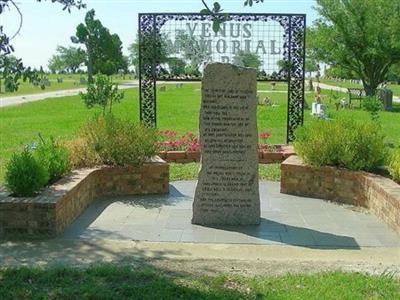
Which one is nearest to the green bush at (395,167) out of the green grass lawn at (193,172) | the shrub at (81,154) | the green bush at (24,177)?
the green grass lawn at (193,172)

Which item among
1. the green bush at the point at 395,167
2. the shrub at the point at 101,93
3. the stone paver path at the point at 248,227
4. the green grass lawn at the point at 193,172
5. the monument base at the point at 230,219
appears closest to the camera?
the stone paver path at the point at 248,227

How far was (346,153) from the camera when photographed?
8094mm

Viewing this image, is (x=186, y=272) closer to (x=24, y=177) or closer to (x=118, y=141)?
(x=24, y=177)

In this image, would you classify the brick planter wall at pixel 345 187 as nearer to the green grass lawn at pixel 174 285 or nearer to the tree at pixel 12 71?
the green grass lawn at pixel 174 285

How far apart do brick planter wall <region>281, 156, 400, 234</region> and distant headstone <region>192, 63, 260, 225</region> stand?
1.55 metres

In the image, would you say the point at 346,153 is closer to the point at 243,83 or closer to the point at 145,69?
the point at 243,83

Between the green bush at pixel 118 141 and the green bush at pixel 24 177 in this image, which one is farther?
the green bush at pixel 118 141

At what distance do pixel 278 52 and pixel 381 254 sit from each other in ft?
21.5

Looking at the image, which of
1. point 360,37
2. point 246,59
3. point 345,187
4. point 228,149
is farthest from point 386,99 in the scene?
point 228,149

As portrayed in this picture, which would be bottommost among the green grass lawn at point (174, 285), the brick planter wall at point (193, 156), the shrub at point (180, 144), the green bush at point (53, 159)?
the green grass lawn at point (174, 285)

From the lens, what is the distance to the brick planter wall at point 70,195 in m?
6.12

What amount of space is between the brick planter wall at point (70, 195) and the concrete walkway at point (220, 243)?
0.54 ft

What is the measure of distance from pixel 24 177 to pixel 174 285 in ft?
8.69

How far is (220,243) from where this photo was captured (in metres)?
6.14
